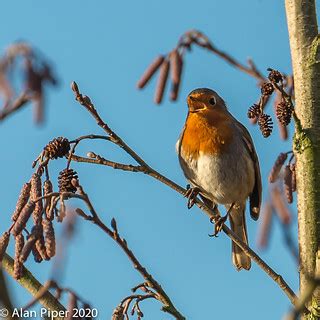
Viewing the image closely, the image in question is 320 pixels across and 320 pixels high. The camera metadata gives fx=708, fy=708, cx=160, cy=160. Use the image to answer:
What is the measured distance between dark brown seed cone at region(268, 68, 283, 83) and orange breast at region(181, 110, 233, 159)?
179 cm

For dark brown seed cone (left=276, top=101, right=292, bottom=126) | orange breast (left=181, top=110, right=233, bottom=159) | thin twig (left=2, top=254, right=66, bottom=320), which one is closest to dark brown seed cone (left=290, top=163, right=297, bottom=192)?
dark brown seed cone (left=276, top=101, right=292, bottom=126)

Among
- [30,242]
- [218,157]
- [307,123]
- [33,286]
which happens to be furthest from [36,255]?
[218,157]

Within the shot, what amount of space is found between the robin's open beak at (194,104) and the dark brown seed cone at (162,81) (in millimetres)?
1927

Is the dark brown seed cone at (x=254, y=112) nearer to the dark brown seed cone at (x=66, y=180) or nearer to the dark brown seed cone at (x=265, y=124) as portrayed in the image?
the dark brown seed cone at (x=265, y=124)

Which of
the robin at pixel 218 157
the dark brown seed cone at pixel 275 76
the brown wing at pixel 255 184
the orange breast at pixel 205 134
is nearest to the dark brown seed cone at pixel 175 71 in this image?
the dark brown seed cone at pixel 275 76

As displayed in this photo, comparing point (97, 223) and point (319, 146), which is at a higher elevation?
point (319, 146)

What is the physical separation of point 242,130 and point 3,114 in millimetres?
3510

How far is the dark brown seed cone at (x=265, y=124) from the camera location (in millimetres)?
2881

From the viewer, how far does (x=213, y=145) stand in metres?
4.41

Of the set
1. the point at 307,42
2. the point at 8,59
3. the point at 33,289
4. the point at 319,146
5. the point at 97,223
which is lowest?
the point at 33,289

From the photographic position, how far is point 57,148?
249 centimetres

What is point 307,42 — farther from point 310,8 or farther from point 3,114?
point 3,114

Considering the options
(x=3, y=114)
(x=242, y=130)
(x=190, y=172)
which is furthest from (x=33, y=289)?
(x=242, y=130)

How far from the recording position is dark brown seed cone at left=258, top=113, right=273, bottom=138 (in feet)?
9.45
